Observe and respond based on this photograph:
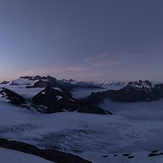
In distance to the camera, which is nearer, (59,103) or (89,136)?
(89,136)

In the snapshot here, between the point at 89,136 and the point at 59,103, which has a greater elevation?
the point at 59,103

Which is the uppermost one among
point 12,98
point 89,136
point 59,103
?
point 12,98

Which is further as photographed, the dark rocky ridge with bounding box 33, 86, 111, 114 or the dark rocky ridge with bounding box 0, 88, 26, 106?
the dark rocky ridge with bounding box 33, 86, 111, 114

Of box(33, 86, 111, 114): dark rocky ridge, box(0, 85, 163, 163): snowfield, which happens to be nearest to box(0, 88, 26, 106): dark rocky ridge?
box(33, 86, 111, 114): dark rocky ridge

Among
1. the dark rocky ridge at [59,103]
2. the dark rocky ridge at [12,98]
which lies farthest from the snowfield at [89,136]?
the dark rocky ridge at [59,103]

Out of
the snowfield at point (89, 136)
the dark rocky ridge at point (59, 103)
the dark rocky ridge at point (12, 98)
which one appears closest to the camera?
the snowfield at point (89, 136)

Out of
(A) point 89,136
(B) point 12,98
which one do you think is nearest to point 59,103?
(B) point 12,98

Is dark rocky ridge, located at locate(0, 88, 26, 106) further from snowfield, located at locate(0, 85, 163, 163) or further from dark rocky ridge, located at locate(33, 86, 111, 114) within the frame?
snowfield, located at locate(0, 85, 163, 163)

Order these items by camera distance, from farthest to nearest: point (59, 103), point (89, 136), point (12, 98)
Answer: point (59, 103), point (12, 98), point (89, 136)

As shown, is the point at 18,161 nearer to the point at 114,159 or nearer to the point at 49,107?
the point at 114,159

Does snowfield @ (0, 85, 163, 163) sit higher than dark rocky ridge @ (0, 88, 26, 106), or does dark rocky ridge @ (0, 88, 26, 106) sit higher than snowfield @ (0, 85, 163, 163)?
dark rocky ridge @ (0, 88, 26, 106)

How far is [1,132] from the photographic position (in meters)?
52.9

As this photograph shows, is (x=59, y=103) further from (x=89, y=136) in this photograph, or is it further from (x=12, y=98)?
(x=89, y=136)

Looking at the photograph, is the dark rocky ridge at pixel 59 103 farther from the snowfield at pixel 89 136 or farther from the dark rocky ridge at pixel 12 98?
the snowfield at pixel 89 136
